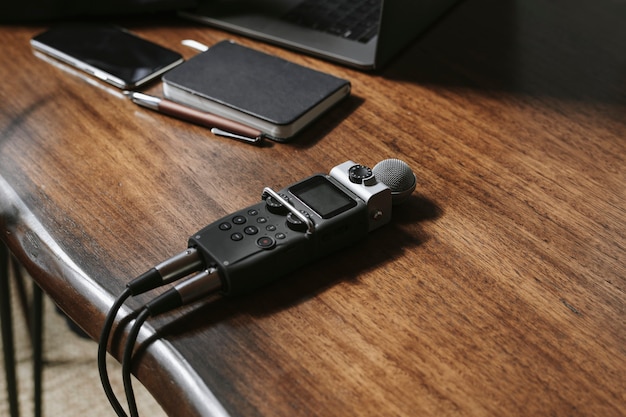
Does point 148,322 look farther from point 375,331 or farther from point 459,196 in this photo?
point 459,196

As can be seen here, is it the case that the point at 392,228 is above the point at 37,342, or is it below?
above

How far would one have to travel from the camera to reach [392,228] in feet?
2.31

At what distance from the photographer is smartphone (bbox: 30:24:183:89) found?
91 centimetres

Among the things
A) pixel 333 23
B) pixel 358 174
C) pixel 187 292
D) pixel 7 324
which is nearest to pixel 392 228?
pixel 358 174

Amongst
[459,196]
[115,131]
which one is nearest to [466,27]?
[459,196]

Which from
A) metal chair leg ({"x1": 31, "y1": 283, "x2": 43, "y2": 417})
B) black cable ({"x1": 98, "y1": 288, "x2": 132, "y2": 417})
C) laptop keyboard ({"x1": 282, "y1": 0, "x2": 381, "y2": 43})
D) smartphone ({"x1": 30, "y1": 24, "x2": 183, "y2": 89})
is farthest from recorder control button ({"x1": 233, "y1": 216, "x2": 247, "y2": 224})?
metal chair leg ({"x1": 31, "y1": 283, "x2": 43, "y2": 417})

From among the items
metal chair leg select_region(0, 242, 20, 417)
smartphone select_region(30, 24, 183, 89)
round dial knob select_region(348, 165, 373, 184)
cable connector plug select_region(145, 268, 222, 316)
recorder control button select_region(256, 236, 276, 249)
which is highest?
smartphone select_region(30, 24, 183, 89)

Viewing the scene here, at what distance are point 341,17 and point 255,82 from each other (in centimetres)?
24

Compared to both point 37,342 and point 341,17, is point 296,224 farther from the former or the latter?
point 37,342

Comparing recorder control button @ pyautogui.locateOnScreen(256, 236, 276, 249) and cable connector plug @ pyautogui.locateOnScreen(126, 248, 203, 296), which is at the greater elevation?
recorder control button @ pyautogui.locateOnScreen(256, 236, 276, 249)

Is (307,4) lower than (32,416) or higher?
higher

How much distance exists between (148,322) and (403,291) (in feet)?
0.73

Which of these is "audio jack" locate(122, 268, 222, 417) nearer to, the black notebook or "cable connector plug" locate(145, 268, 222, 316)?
"cable connector plug" locate(145, 268, 222, 316)

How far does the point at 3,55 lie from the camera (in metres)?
0.97
